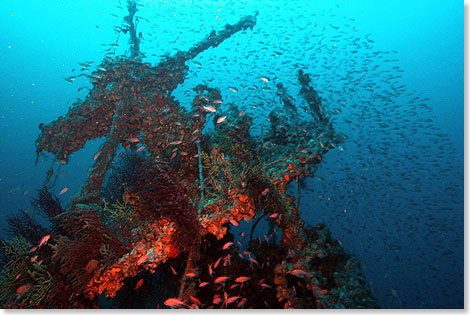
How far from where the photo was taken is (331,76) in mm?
54656

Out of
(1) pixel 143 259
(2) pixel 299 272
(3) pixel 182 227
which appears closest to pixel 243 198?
(3) pixel 182 227

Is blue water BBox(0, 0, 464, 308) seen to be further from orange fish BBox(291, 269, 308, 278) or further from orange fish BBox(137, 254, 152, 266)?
orange fish BBox(137, 254, 152, 266)

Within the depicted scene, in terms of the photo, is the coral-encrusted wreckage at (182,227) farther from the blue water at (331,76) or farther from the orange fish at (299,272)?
the blue water at (331,76)

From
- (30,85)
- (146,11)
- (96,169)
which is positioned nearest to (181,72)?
(96,169)

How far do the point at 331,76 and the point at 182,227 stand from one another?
60235 mm

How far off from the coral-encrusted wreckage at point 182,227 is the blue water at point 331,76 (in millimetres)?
24825

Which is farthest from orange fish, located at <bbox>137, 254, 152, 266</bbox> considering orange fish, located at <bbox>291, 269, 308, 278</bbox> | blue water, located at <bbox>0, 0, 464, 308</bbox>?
blue water, located at <bbox>0, 0, 464, 308</bbox>

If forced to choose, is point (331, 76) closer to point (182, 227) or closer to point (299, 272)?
point (299, 272)

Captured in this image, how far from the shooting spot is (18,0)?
5503 centimetres

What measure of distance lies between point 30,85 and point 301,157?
374ft

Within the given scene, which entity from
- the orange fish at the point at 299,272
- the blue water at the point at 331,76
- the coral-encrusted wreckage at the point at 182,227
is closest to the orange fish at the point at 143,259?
the coral-encrusted wreckage at the point at 182,227

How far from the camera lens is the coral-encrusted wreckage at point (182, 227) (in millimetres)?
4258

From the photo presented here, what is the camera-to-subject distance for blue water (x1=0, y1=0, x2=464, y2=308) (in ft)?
128

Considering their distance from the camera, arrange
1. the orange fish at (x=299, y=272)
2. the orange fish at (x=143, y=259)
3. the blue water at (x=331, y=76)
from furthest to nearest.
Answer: the blue water at (x=331, y=76) < the orange fish at (x=299, y=272) < the orange fish at (x=143, y=259)
